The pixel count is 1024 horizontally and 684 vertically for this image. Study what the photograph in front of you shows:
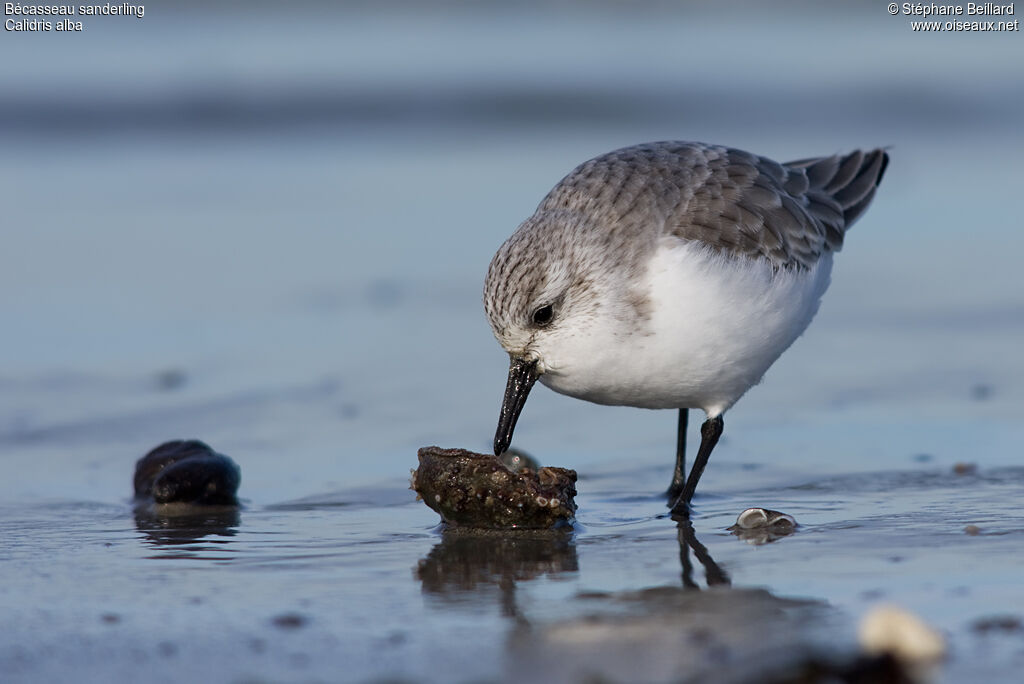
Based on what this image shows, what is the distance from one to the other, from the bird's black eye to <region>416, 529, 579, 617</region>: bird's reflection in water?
2.34 feet

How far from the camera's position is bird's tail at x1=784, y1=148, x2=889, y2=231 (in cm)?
641

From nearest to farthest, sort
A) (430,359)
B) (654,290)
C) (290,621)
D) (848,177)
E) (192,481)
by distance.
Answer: (290,621) → (654,290) → (192,481) → (848,177) → (430,359)

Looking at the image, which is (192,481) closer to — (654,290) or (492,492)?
(492,492)

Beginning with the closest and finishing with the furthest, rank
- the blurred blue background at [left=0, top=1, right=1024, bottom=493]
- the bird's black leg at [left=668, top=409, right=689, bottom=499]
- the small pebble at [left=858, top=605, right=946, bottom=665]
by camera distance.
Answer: the small pebble at [left=858, top=605, right=946, bottom=665], the bird's black leg at [left=668, top=409, right=689, bottom=499], the blurred blue background at [left=0, top=1, right=1024, bottom=493]

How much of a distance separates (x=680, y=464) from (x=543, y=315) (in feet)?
3.44

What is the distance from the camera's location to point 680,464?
5531 millimetres

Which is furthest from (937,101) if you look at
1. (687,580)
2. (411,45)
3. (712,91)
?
(687,580)

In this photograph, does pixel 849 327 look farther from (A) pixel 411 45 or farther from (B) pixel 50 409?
(A) pixel 411 45

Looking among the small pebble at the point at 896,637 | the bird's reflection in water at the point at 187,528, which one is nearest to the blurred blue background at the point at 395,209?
the bird's reflection in water at the point at 187,528

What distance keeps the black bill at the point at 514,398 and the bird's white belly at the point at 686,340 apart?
0.09 metres

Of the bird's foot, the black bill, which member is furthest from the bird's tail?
the black bill

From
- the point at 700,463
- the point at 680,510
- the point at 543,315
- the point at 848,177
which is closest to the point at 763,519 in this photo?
the point at 680,510

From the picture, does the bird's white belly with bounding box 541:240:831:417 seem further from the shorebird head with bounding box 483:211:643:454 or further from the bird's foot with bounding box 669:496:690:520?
the bird's foot with bounding box 669:496:690:520

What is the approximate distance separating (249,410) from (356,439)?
0.64m
